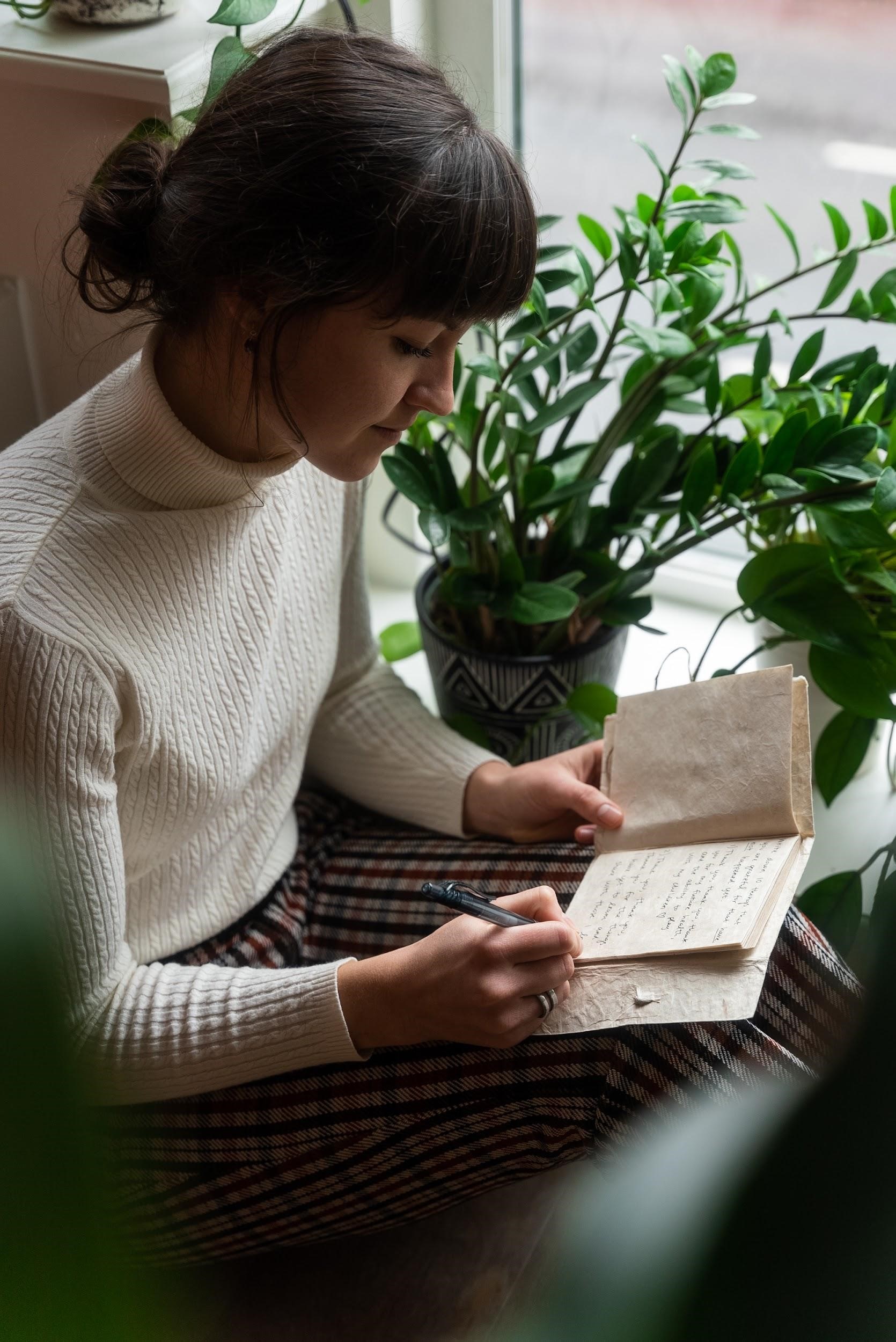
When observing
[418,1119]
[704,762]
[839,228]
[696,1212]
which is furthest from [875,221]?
[696,1212]

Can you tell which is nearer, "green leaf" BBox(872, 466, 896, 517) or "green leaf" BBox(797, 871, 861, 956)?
"green leaf" BBox(872, 466, 896, 517)

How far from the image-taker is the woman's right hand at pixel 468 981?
0.72m

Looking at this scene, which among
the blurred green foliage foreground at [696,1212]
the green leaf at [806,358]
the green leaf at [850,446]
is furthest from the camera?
the green leaf at [806,358]

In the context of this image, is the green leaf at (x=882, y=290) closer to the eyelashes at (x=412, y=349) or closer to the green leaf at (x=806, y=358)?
the green leaf at (x=806, y=358)

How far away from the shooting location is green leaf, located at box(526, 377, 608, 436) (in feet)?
3.26

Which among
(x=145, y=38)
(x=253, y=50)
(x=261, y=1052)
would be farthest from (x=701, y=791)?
(x=145, y=38)

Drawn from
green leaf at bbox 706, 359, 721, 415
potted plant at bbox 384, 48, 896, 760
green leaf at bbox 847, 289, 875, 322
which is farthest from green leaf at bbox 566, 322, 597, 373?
green leaf at bbox 847, 289, 875, 322

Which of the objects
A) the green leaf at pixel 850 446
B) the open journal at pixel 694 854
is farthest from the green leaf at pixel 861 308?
the open journal at pixel 694 854

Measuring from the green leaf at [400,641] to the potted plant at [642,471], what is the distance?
0.12 meters

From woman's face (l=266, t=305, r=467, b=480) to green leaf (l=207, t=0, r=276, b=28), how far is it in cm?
27

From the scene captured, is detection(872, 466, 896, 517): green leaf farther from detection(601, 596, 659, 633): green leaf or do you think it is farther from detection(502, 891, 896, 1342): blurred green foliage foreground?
detection(502, 891, 896, 1342): blurred green foliage foreground

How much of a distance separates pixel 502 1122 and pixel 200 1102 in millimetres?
201

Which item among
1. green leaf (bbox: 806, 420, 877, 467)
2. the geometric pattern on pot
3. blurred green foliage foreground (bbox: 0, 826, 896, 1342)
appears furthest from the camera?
the geometric pattern on pot

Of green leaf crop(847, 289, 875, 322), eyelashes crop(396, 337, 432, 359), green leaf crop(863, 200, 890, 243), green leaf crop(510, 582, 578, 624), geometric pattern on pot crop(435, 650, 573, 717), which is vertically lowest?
geometric pattern on pot crop(435, 650, 573, 717)
